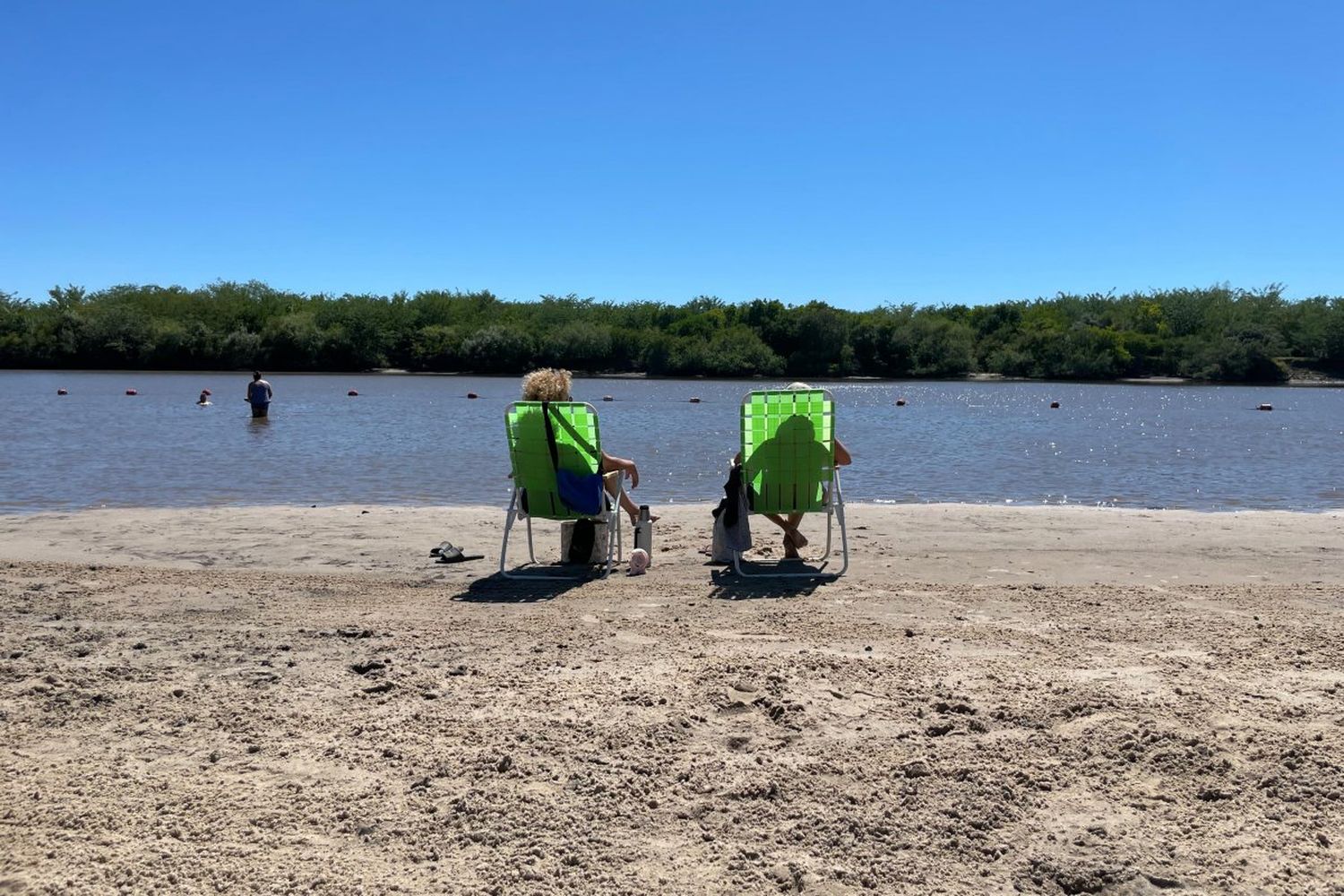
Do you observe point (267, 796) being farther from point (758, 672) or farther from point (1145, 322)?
point (1145, 322)

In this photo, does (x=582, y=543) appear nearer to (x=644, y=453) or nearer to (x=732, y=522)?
(x=732, y=522)

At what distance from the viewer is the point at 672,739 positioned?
12.3 ft

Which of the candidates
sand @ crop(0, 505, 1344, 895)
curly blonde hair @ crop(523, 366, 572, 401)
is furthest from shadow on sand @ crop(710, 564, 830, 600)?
curly blonde hair @ crop(523, 366, 572, 401)

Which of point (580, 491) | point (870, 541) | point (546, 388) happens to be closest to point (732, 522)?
point (580, 491)

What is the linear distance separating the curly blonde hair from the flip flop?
1.25 meters

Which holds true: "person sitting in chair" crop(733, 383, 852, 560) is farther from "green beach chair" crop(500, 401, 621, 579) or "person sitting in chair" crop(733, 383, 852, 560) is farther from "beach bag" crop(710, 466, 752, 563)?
"green beach chair" crop(500, 401, 621, 579)

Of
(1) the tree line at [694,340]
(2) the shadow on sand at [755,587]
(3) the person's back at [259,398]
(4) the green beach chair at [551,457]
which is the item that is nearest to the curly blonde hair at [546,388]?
(4) the green beach chair at [551,457]

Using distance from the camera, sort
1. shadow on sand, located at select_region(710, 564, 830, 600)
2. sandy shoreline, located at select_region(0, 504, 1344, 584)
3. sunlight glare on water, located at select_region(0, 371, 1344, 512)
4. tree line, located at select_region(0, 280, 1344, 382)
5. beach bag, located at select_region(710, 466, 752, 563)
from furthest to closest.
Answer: tree line, located at select_region(0, 280, 1344, 382), sunlight glare on water, located at select_region(0, 371, 1344, 512), sandy shoreline, located at select_region(0, 504, 1344, 584), beach bag, located at select_region(710, 466, 752, 563), shadow on sand, located at select_region(710, 564, 830, 600)

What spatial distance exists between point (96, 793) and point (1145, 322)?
103m

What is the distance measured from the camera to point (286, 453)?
62.3 ft

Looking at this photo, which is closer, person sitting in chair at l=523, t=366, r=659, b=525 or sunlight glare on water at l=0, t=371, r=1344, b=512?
person sitting in chair at l=523, t=366, r=659, b=525

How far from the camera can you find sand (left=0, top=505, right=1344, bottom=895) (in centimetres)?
297

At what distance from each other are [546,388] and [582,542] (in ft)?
3.69

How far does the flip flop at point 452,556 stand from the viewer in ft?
26.1
